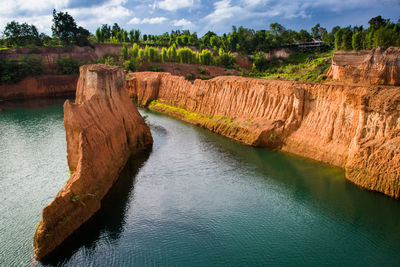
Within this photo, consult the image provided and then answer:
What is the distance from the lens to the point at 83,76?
75.7 ft

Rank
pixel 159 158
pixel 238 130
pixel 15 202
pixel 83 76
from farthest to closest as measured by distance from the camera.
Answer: pixel 238 130 < pixel 159 158 < pixel 83 76 < pixel 15 202

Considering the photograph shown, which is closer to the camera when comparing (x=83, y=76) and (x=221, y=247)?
(x=221, y=247)

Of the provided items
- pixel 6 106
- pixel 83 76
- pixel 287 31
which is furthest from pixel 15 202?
pixel 287 31

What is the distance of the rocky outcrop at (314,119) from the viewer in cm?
1870

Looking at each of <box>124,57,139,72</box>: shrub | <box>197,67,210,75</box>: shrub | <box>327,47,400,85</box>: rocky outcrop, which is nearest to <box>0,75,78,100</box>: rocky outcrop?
<box>124,57,139,72</box>: shrub

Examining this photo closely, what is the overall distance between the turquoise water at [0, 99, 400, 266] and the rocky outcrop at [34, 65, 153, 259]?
849 millimetres

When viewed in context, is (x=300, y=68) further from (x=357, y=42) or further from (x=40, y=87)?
(x=40, y=87)

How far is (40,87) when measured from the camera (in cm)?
5438

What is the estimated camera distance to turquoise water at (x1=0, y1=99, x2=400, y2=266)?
1380 cm

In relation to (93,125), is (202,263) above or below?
below

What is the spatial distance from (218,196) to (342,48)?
42083mm

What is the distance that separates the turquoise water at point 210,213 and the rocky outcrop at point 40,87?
99.2 feet

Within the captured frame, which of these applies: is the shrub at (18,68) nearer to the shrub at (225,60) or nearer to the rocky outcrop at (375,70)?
the shrub at (225,60)

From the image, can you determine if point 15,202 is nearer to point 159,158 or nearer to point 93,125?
point 93,125
